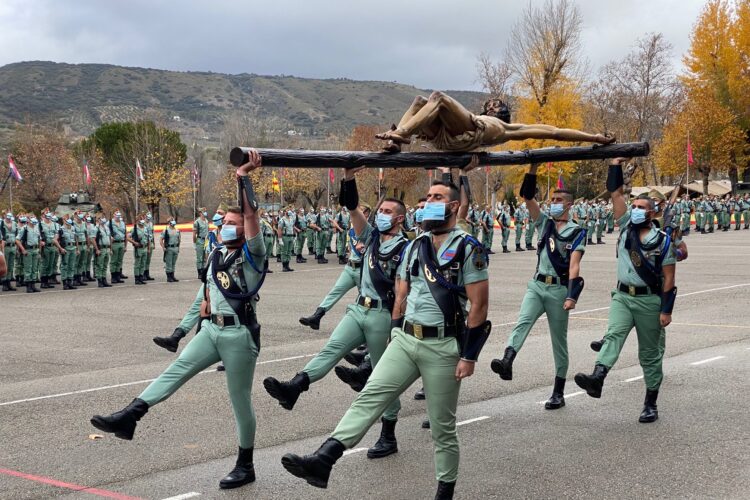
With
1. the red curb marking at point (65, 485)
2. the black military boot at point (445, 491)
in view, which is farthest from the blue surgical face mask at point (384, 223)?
the red curb marking at point (65, 485)

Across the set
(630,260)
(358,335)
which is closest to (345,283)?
(358,335)

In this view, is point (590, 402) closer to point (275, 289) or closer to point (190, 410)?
point (190, 410)

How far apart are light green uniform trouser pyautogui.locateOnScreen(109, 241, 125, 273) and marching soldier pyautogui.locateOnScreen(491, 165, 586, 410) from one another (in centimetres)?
1615

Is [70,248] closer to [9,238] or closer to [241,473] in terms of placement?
[9,238]

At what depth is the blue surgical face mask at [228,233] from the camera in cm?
618

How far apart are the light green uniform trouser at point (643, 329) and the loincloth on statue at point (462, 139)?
228cm

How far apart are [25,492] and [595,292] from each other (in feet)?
46.5

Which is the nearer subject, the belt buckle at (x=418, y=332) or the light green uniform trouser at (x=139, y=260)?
the belt buckle at (x=418, y=332)

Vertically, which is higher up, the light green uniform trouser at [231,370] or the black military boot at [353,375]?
the light green uniform trouser at [231,370]

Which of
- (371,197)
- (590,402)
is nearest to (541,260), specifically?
(590,402)

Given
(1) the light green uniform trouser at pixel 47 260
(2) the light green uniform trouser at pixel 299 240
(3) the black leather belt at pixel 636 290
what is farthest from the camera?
(2) the light green uniform trouser at pixel 299 240

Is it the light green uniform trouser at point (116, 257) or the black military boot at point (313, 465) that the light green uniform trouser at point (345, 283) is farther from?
the light green uniform trouser at point (116, 257)

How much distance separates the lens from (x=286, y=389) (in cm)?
642

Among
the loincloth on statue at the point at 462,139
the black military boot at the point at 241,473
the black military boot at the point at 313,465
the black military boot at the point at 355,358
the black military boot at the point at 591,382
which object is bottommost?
the black military boot at the point at 241,473
